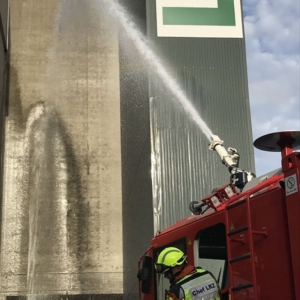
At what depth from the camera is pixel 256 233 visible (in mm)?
4016

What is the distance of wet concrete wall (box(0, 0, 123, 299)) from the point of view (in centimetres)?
2464

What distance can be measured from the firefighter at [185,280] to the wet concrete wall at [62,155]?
20.7 meters

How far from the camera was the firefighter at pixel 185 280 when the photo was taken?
4035 millimetres

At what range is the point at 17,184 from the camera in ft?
83.5

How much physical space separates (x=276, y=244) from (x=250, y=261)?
30cm

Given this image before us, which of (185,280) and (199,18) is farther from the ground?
(199,18)

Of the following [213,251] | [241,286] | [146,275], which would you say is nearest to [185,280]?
[241,286]

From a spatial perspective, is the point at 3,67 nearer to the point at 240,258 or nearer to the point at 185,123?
the point at 185,123

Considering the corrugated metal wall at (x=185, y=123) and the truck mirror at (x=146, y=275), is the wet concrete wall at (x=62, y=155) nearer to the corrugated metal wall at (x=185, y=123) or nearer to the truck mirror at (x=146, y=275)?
the corrugated metal wall at (x=185, y=123)

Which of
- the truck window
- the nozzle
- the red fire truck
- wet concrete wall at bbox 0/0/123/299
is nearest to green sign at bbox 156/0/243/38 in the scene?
wet concrete wall at bbox 0/0/123/299

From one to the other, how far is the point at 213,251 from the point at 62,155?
21.5 meters

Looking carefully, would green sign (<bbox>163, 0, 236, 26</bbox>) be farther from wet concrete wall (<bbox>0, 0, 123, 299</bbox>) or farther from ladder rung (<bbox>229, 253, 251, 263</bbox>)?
ladder rung (<bbox>229, 253, 251, 263</bbox>)

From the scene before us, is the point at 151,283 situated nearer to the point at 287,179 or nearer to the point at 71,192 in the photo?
the point at 287,179

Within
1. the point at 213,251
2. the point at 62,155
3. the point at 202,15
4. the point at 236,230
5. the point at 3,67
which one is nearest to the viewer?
the point at 236,230
